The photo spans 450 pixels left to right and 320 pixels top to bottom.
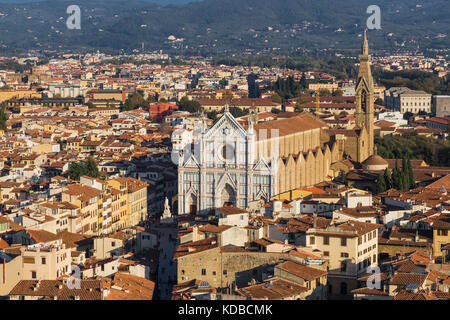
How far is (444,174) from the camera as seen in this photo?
49219mm

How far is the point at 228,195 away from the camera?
4369 centimetres

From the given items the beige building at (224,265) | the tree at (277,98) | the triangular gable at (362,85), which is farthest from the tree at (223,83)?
the beige building at (224,265)

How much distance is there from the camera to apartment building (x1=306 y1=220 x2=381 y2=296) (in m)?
28.7

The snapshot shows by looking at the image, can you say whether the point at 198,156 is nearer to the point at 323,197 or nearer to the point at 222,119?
the point at 222,119

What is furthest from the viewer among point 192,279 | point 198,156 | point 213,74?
point 213,74

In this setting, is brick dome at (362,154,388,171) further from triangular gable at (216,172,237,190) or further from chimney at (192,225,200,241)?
chimney at (192,225,200,241)

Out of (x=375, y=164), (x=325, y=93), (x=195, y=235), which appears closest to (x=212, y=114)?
(x=325, y=93)

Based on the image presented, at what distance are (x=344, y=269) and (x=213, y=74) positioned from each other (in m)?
121

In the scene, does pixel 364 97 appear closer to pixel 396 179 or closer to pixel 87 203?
pixel 396 179

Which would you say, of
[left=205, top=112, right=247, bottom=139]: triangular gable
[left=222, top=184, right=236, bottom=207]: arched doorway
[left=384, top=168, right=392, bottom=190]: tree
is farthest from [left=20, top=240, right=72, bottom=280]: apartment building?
[left=384, top=168, right=392, bottom=190]: tree

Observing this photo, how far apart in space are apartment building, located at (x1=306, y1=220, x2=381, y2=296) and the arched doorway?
13.3m
